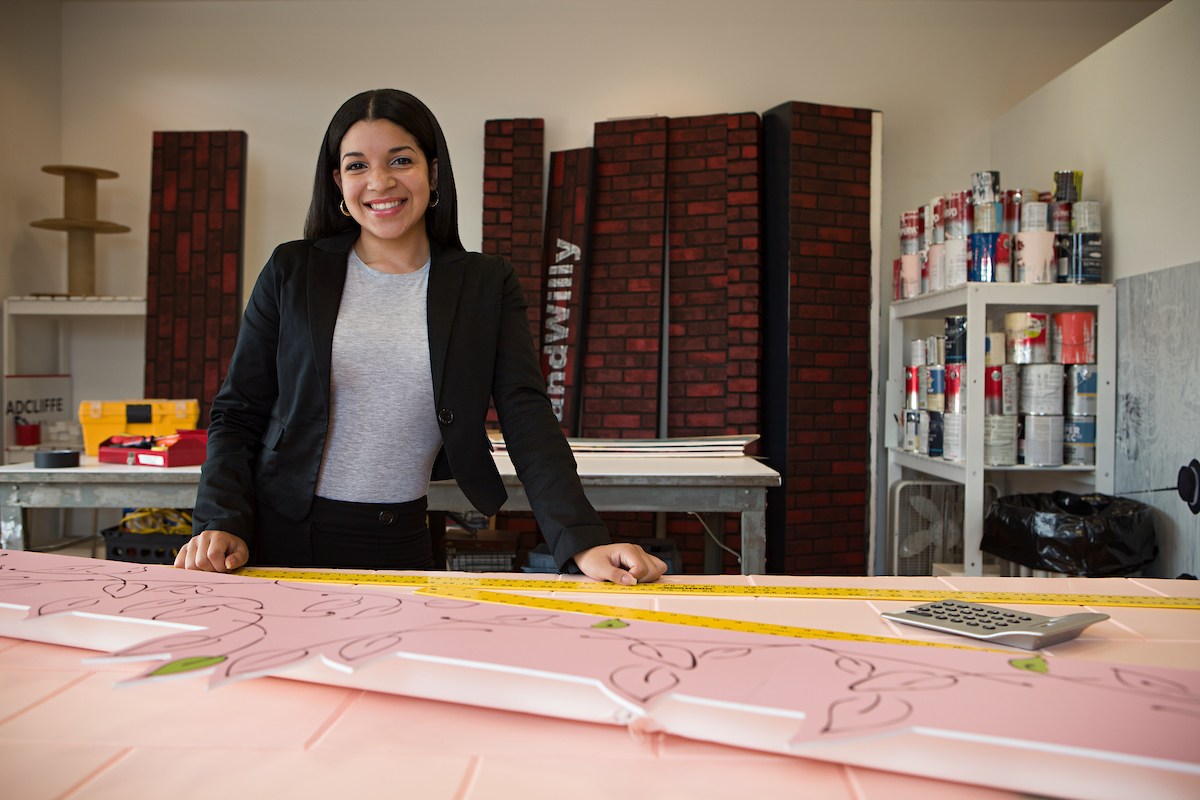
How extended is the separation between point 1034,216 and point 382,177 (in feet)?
8.73

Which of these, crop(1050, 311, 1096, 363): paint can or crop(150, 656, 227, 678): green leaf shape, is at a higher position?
crop(1050, 311, 1096, 363): paint can

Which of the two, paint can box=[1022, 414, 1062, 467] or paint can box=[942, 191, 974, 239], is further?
paint can box=[942, 191, 974, 239]

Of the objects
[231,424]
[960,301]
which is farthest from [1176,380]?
[231,424]

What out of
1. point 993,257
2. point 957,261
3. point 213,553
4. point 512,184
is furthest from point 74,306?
point 993,257

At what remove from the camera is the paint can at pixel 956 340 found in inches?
124

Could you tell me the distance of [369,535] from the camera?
59.5 inches

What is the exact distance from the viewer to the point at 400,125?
151 cm

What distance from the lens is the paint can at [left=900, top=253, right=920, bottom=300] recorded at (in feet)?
12.0

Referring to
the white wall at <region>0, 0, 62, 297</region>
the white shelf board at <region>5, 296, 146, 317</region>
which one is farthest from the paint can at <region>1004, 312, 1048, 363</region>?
the white wall at <region>0, 0, 62, 297</region>

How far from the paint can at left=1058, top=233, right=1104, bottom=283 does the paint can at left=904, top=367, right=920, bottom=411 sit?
0.74 metres

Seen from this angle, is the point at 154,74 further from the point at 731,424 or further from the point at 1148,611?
the point at 1148,611

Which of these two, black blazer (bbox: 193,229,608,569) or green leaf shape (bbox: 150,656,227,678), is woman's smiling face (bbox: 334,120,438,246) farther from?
green leaf shape (bbox: 150,656,227,678)

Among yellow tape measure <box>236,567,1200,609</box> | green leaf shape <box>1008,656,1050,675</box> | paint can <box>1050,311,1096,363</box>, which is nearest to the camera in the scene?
green leaf shape <box>1008,656,1050,675</box>

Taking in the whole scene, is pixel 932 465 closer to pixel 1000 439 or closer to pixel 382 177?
pixel 1000 439
